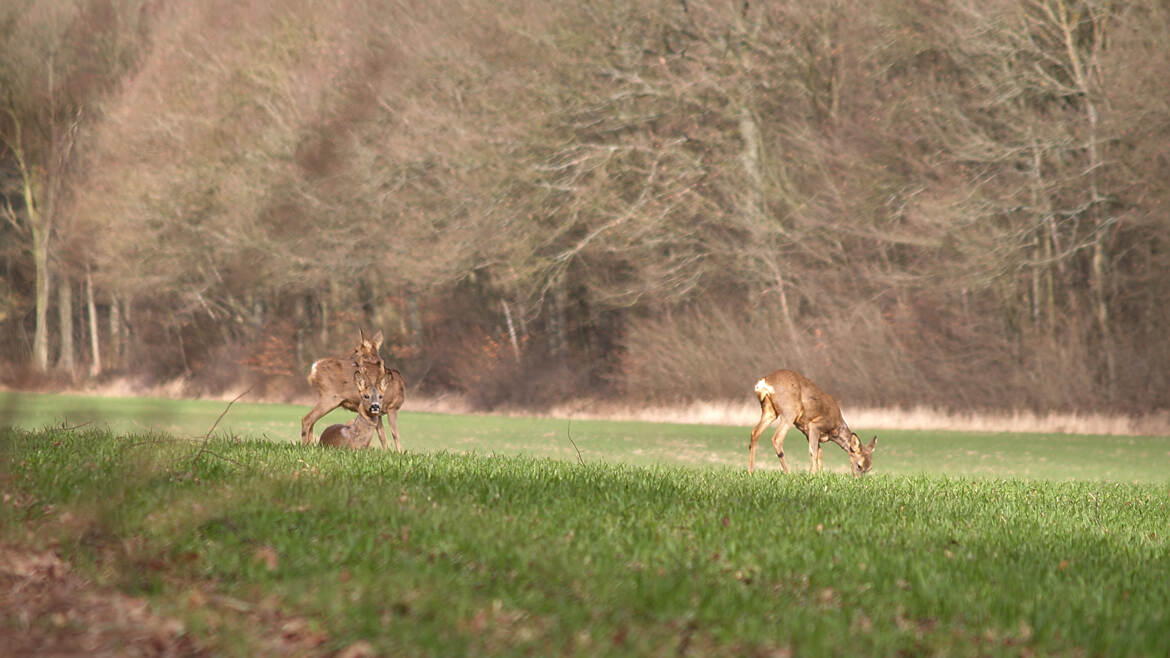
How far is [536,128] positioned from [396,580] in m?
30.9

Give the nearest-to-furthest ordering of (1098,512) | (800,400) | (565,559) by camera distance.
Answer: (565,559) → (1098,512) → (800,400)

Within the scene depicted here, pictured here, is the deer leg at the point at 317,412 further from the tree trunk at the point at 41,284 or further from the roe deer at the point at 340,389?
the tree trunk at the point at 41,284

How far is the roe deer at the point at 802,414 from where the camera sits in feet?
51.4

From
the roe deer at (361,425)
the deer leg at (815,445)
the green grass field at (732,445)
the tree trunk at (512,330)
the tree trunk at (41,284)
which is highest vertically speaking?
the tree trunk at (41,284)

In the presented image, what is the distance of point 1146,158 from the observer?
29.2 metres

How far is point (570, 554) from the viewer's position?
786 cm

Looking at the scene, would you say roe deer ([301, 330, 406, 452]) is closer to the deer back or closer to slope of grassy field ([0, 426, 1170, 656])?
slope of grassy field ([0, 426, 1170, 656])

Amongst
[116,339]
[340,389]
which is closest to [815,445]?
[340,389]

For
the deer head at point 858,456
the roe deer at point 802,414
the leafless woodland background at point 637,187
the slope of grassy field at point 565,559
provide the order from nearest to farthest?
the slope of grassy field at point 565,559
the roe deer at point 802,414
the deer head at point 858,456
the leafless woodland background at point 637,187

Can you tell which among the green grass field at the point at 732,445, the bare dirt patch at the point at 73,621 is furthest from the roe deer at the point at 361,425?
the bare dirt patch at the point at 73,621

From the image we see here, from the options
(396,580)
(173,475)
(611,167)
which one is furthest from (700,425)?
(396,580)

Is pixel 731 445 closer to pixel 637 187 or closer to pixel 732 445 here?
pixel 732 445

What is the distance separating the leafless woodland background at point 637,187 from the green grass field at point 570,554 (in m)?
19.4

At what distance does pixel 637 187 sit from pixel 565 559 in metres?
30.0
